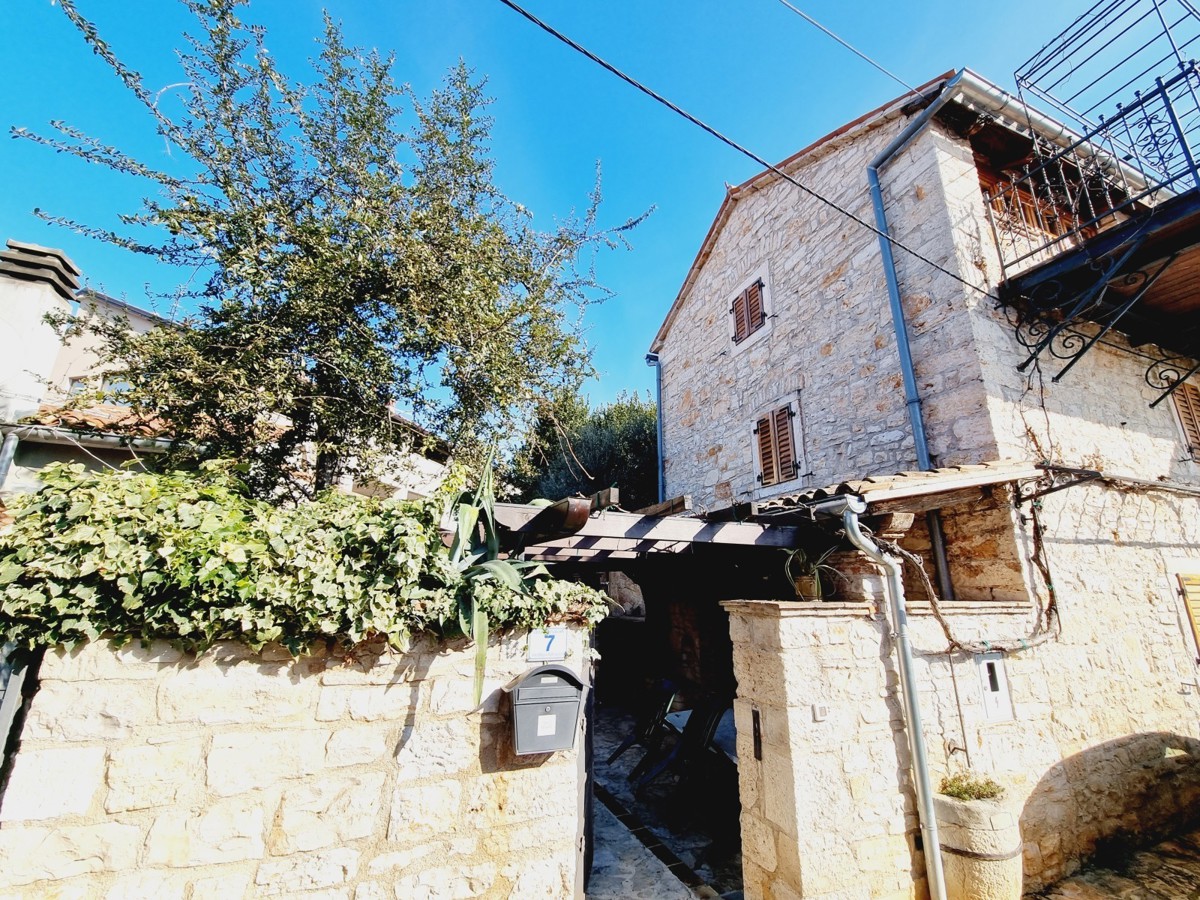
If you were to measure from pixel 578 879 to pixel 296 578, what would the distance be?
2573mm

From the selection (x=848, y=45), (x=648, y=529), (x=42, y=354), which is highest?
(x=848, y=45)

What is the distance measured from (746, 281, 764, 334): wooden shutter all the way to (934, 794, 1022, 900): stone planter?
7279 mm

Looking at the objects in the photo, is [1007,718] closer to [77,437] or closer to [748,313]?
→ [748,313]

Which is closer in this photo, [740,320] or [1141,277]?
[1141,277]

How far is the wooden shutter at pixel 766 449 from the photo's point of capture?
8.09 meters

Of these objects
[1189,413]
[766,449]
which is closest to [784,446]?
[766,449]

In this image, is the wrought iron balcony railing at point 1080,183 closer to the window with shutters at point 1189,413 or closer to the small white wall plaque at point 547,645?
the window with shutters at point 1189,413

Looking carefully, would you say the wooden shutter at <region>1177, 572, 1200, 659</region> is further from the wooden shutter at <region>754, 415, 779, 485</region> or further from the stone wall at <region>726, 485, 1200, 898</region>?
the wooden shutter at <region>754, 415, 779, 485</region>

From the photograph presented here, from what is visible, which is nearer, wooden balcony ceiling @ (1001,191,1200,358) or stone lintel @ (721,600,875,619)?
stone lintel @ (721,600,875,619)

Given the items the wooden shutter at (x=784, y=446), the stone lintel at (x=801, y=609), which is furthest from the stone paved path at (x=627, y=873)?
the wooden shutter at (x=784, y=446)

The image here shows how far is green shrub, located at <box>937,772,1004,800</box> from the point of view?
3697 mm

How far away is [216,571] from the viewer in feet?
7.92

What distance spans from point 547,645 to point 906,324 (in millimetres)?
5974

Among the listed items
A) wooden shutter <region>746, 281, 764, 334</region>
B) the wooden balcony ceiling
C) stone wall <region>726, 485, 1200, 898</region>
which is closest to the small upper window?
wooden shutter <region>746, 281, 764, 334</region>
